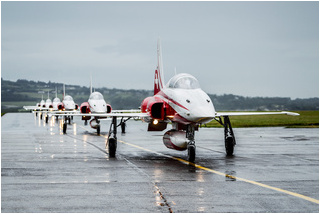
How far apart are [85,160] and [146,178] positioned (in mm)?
4612

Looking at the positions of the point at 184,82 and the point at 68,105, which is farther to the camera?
the point at 68,105

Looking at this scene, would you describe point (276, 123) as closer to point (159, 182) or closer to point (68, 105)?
point (68, 105)

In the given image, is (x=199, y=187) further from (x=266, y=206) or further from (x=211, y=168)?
(x=211, y=168)

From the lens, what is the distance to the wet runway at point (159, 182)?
8.82 meters

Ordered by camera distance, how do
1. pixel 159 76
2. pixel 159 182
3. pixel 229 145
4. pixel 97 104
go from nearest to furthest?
pixel 159 182
pixel 229 145
pixel 159 76
pixel 97 104

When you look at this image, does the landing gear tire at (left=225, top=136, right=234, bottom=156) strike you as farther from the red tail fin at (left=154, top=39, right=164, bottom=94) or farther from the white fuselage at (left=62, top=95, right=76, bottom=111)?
the white fuselage at (left=62, top=95, right=76, bottom=111)

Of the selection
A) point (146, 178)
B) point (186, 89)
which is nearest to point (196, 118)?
point (186, 89)

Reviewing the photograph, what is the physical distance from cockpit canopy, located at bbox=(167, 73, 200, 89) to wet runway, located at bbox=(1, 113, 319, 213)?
8.47ft

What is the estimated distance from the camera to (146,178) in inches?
476

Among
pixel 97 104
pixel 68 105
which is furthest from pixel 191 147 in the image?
pixel 68 105

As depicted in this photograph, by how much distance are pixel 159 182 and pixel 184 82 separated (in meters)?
6.35

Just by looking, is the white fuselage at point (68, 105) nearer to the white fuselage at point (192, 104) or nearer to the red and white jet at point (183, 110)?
the red and white jet at point (183, 110)

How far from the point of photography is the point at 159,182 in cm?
1148

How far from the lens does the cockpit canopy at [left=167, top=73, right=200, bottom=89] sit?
1703 centimetres
